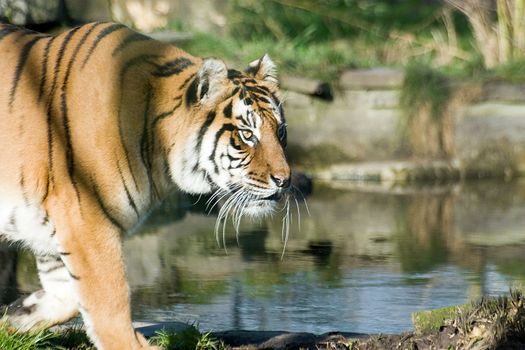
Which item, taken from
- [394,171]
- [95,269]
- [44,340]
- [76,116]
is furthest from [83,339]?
[394,171]

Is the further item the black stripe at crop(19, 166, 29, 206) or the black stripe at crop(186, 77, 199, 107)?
the black stripe at crop(186, 77, 199, 107)

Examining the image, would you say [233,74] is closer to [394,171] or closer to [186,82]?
[186,82]

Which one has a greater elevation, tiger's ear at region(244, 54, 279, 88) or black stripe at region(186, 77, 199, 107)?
tiger's ear at region(244, 54, 279, 88)

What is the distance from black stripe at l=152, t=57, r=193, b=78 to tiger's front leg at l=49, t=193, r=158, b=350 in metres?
0.64

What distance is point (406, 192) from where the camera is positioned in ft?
37.2

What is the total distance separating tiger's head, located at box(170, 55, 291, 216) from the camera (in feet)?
15.6

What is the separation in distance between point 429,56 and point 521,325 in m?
9.82

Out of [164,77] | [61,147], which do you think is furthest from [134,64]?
[61,147]

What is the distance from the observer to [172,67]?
4918mm

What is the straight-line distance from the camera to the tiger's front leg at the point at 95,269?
4633mm

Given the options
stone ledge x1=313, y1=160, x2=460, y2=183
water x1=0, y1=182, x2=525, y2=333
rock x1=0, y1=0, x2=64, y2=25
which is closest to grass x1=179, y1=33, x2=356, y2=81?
stone ledge x1=313, y1=160, x2=460, y2=183

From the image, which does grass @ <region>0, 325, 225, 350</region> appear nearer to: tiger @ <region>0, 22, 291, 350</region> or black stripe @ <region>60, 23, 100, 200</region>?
tiger @ <region>0, 22, 291, 350</region>

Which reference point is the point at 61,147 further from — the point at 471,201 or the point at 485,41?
the point at 485,41

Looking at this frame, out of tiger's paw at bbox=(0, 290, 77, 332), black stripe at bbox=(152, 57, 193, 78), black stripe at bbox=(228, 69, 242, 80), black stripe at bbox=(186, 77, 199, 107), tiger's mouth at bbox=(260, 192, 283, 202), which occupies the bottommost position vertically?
tiger's paw at bbox=(0, 290, 77, 332)
